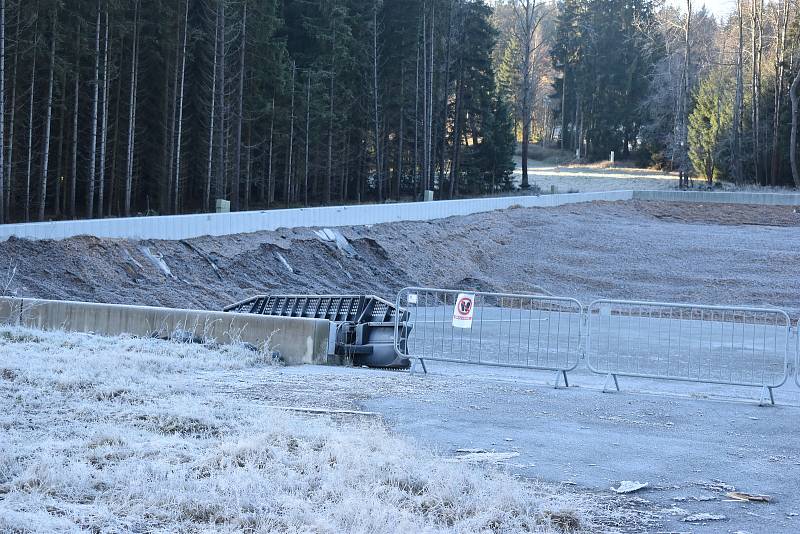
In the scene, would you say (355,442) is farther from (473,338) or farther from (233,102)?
(233,102)

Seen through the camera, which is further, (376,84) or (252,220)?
(376,84)

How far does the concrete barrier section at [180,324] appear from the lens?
13.6 m

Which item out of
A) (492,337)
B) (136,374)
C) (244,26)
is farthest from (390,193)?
(136,374)

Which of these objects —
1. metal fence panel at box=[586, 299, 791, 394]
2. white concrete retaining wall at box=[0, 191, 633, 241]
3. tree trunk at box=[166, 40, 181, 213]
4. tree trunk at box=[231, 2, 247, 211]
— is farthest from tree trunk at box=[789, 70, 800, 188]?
metal fence panel at box=[586, 299, 791, 394]

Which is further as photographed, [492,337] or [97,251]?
[97,251]

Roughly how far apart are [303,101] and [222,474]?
139 feet

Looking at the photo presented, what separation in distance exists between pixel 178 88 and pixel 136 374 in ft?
108

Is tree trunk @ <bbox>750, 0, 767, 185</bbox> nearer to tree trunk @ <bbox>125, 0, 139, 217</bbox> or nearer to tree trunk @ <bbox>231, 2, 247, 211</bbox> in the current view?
tree trunk @ <bbox>231, 2, 247, 211</bbox>

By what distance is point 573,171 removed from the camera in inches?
3413

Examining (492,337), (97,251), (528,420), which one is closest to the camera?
(528,420)

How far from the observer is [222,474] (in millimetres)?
6680

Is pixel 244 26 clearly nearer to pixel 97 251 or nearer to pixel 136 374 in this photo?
pixel 97 251

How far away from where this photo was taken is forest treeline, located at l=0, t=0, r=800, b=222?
35094 mm

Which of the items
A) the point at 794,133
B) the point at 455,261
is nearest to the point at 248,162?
the point at 455,261
